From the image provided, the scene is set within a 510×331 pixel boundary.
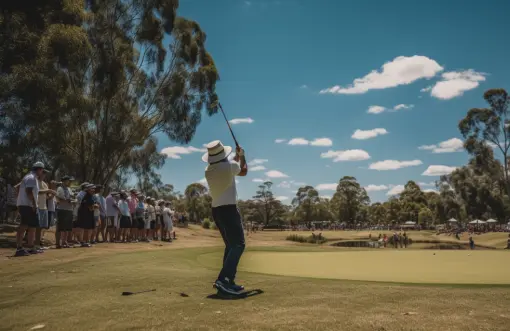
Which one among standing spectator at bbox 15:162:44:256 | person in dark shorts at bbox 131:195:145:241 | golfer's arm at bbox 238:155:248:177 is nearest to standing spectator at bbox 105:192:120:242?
person in dark shorts at bbox 131:195:145:241

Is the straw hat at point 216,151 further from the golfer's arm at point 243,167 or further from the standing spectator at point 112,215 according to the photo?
the standing spectator at point 112,215

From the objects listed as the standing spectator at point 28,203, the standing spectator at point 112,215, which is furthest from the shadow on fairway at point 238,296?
the standing spectator at point 112,215

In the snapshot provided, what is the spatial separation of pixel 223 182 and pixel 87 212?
9.48 metres

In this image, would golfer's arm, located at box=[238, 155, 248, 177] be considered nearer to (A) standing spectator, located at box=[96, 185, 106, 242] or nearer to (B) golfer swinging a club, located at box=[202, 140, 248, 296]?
(B) golfer swinging a club, located at box=[202, 140, 248, 296]

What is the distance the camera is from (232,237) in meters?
5.17

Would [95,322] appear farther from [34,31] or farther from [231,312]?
Result: [34,31]

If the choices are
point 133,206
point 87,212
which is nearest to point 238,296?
point 87,212

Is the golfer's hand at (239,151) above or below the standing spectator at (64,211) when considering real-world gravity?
above

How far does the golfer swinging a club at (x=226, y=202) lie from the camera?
5.11m

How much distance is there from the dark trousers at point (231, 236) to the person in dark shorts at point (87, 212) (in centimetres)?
903

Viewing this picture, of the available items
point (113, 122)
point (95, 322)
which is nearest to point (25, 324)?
point (95, 322)

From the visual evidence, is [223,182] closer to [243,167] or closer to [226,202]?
[226,202]

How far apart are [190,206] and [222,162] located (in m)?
101

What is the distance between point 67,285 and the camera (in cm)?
543
